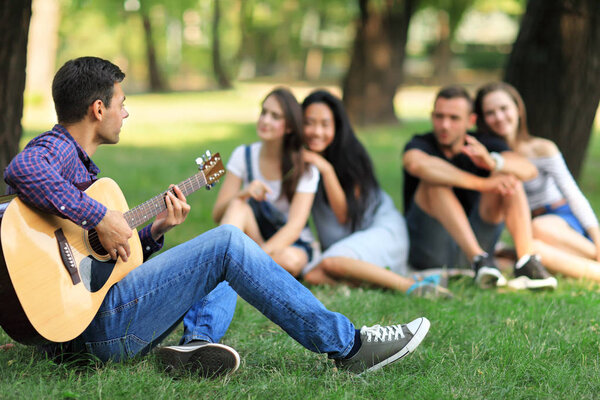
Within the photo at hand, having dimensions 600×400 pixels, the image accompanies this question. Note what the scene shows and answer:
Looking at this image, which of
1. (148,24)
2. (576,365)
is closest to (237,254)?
(576,365)

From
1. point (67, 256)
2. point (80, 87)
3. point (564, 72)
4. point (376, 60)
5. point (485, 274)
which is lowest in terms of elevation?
point (485, 274)

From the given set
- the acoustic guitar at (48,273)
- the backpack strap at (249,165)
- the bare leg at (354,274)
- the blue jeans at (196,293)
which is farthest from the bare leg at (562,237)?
the acoustic guitar at (48,273)

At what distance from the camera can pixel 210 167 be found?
128 inches

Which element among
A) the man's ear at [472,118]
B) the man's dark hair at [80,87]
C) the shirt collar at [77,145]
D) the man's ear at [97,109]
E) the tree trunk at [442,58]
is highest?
the man's dark hair at [80,87]

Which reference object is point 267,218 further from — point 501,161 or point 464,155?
point 501,161

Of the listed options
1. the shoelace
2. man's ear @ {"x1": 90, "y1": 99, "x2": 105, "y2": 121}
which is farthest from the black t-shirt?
man's ear @ {"x1": 90, "y1": 99, "x2": 105, "y2": 121}

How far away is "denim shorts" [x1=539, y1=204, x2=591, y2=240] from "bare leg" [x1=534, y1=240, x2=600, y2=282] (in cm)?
23

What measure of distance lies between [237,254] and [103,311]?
56 centimetres

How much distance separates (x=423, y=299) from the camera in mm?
4246

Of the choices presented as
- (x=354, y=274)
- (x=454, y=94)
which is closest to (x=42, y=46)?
(x=454, y=94)

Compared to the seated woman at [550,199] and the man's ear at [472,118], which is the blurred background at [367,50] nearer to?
the seated woman at [550,199]

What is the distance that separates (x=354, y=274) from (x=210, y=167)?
1627mm

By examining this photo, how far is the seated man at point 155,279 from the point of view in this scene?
9.17 ft

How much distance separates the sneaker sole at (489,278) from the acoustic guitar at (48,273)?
2412mm
